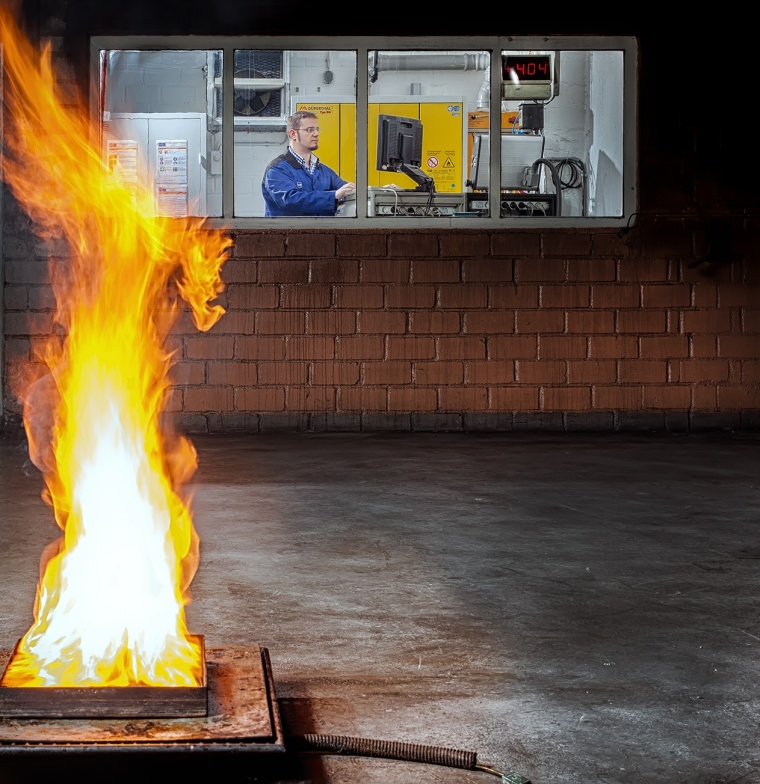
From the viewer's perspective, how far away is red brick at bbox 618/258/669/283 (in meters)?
8.97

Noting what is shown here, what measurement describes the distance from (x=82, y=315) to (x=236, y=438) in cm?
609

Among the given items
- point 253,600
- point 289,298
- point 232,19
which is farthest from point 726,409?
point 253,600

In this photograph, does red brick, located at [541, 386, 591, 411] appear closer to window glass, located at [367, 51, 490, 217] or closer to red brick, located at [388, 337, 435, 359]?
red brick, located at [388, 337, 435, 359]

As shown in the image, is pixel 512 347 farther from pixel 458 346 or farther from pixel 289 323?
pixel 289 323

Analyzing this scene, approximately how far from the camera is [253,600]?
12.1 ft

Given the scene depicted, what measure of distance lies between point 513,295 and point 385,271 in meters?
1.06

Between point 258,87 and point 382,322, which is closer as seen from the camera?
point 258,87

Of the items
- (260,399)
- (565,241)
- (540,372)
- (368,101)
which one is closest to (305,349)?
(260,399)

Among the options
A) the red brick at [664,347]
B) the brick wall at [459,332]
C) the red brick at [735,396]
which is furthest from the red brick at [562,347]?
the red brick at [735,396]

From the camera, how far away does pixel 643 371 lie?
355 inches

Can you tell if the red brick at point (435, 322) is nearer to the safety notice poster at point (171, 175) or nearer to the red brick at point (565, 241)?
the red brick at point (565, 241)

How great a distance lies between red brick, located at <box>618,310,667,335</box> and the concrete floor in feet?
7.26

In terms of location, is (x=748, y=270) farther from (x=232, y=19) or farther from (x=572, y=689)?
(x=572, y=689)

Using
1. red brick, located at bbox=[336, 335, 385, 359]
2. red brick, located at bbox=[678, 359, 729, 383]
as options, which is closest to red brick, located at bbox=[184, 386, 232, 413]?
red brick, located at bbox=[336, 335, 385, 359]
